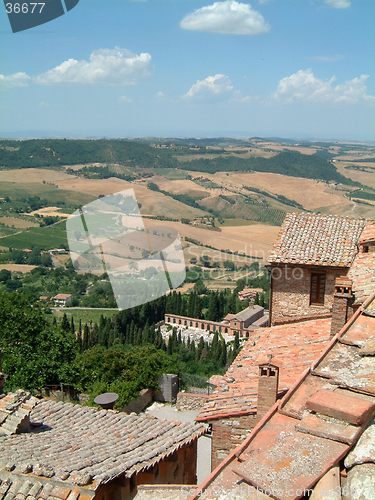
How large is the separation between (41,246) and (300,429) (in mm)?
86752

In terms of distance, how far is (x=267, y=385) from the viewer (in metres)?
5.07

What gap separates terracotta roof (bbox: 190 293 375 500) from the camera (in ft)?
8.98

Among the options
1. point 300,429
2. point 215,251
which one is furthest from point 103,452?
point 215,251

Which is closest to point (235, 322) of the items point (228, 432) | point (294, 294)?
point (294, 294)

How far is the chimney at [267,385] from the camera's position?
16.5 ft

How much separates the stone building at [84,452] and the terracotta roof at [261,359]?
0.78 m

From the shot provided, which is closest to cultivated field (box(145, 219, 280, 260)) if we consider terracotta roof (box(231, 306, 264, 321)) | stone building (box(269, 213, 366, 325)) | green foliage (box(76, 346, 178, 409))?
terracotta roof (box(231, 306, 264, 321))

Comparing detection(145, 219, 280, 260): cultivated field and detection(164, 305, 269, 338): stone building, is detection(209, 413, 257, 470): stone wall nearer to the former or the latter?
detection(164, 305, 269, 338): stone building

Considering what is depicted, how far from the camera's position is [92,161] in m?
175

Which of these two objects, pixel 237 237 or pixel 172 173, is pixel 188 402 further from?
pixel 172 173

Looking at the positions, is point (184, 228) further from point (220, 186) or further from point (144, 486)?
point (144, 486)

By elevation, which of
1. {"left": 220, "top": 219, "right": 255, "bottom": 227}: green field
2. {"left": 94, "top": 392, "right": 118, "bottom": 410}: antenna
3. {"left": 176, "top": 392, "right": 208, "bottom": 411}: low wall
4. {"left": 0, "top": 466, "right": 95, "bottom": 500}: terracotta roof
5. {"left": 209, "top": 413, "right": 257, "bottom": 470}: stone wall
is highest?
{"left": 0, "top": 466, "right": 95, "bottom": 500}: terracotta roof

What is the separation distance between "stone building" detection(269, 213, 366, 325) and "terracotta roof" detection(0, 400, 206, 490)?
4.61 meters

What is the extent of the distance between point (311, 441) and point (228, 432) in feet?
10.4
